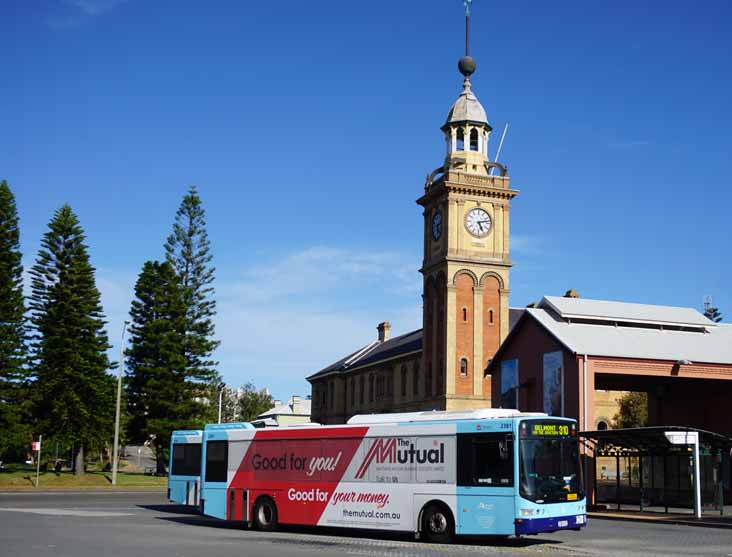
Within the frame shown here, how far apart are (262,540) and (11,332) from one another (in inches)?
1592

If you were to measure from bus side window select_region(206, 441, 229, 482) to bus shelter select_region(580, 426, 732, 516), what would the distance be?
42.6 feet

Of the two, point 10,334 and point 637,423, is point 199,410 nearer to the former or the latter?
point 10,334

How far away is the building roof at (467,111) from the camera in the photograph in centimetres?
6719

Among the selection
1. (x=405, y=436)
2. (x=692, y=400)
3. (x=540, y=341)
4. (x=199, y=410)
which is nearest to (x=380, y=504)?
(x=405, y=436)

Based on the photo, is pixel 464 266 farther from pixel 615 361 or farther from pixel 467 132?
pixel 615 361

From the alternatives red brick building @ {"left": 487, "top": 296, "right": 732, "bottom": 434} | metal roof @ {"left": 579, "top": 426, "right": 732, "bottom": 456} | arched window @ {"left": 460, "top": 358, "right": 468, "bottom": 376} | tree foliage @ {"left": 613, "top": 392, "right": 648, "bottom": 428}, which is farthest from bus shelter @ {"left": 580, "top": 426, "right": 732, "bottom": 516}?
arched window @ {"left": 460, "top": 358, "right": 468, "bottom": 376}

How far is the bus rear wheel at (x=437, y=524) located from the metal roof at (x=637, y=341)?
57.2 ft

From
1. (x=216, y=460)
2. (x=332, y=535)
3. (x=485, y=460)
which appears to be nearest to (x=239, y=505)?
(x=216, y=460)

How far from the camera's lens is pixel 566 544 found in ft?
A: 61.0

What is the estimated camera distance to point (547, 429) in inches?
742

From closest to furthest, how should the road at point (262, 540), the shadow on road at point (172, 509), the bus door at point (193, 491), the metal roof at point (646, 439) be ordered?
1. the road at point (262, 540)
2. the bus door at point (193, 491)
3. the metal roof at point (646, 439)
4. the shadow on road at point (172, 509)

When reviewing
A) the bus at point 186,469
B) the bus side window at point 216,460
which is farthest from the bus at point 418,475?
the bus at point 186,469

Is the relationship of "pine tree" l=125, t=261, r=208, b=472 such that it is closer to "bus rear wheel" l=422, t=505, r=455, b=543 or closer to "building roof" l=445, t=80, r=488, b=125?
"building roof" l=445, t=80, r=488, b=125

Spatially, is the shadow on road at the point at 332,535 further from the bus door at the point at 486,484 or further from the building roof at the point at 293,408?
the building roof at the point at 293,408
